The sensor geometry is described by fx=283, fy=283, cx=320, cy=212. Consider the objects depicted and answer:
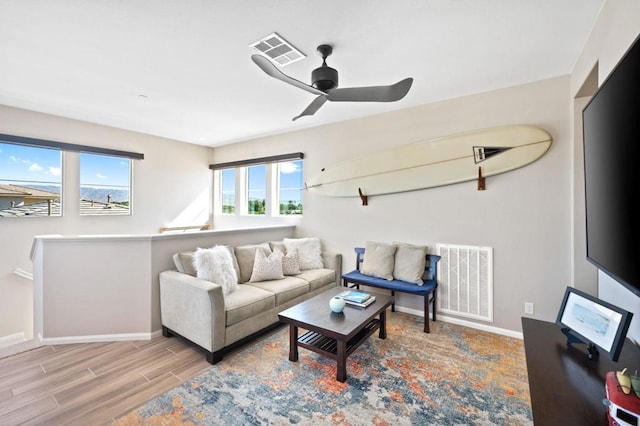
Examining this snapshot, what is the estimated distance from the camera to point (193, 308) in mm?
2607

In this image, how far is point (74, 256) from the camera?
283 centimetres

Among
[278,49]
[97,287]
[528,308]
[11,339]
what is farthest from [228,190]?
[528,308]

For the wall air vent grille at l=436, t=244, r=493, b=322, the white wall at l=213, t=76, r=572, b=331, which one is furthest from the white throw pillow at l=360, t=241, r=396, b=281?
the wall air vent grille at l=436, t=244, r=493, b=322

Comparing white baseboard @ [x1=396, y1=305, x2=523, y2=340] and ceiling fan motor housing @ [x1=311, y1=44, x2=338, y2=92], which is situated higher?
ceiling fan motor housing @ [x1=311, y1=44, x2=338, y2=92]

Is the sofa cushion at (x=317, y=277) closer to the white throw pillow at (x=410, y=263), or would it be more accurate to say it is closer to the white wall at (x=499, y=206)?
the white wall at (x=499, y=206)

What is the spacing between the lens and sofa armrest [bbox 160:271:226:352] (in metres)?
2.46

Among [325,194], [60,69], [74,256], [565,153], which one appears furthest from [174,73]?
[565,153]

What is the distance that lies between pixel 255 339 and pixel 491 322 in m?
2.55

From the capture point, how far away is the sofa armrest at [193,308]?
2.46 metres

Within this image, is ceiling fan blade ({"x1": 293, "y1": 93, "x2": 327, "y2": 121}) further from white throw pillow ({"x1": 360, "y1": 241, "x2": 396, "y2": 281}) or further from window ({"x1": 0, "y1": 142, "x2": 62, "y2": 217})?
window ({"x1": 0, "y1": 142, "x2": 62, "y2": 217})

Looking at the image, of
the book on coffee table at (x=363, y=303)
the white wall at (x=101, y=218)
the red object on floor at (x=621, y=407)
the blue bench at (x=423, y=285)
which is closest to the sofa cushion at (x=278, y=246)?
the blue bench at (x=423, y=285)

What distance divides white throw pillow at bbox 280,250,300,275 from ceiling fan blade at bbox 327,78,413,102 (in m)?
2.21

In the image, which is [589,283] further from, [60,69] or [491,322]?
[60,69]

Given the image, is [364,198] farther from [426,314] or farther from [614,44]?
[614,44]
